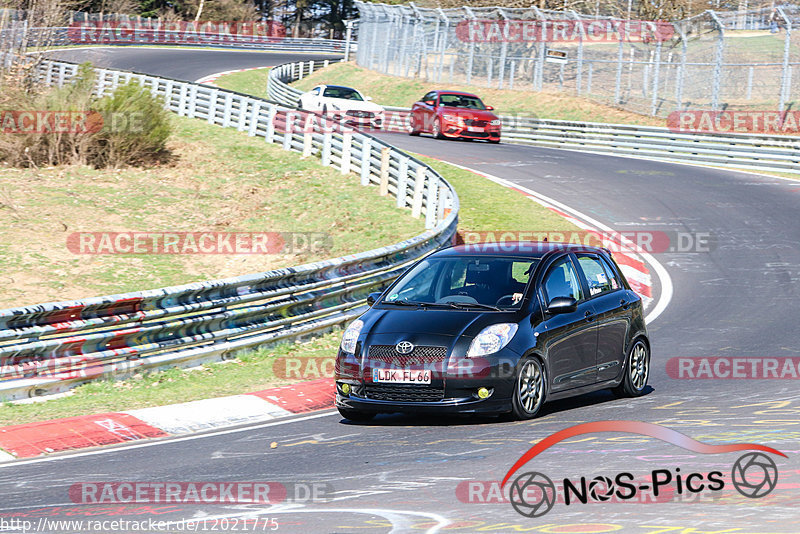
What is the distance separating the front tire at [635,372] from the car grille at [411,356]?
2.37 meters

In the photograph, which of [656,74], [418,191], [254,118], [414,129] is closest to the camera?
[418,191]

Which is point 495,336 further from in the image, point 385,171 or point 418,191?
point 385,171

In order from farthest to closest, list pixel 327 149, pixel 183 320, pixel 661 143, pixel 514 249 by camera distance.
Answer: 1. pixel 661 143
2. pixel 327 149
3. pixel 183 320
4. pixel 514 249

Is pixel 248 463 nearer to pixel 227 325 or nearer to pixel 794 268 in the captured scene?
pixel 227 325

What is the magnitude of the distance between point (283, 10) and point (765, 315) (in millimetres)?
92877

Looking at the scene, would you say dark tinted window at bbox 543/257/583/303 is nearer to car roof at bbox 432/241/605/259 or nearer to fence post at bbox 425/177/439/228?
car roof at bbox 432/241/605/259

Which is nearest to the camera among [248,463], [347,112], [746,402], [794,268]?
[248,463]

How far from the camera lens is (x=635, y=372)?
1062cm

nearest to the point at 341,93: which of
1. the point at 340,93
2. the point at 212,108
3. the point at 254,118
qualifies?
the point at 340,93

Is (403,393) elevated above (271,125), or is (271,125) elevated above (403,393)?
(271,125)

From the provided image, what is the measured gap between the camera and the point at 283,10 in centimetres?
10275

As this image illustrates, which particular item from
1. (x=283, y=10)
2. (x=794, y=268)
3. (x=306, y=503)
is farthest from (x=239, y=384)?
(x=283, y=10)

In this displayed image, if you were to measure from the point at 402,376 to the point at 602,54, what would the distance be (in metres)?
42.8

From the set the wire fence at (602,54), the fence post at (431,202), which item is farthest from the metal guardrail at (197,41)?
the fence post at (431,202)
